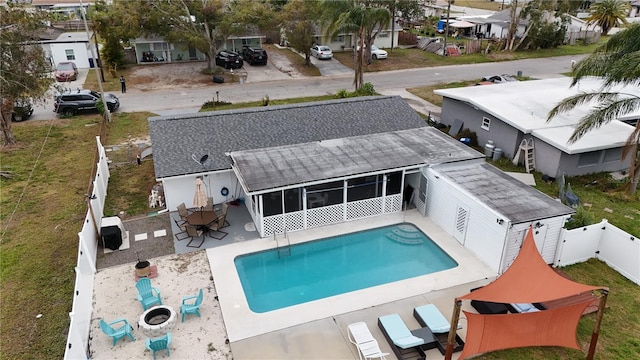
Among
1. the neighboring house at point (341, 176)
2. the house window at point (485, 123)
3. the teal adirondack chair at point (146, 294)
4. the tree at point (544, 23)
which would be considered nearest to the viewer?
the teal adirondack chair at point (146, 294)

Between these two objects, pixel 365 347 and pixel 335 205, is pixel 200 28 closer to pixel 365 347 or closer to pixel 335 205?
pixel 335 205

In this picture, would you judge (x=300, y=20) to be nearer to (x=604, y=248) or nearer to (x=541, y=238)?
(x=541, y=238)

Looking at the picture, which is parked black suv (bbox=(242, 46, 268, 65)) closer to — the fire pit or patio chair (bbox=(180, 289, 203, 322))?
patio chair (bbox=(180, 289, 203, 322))

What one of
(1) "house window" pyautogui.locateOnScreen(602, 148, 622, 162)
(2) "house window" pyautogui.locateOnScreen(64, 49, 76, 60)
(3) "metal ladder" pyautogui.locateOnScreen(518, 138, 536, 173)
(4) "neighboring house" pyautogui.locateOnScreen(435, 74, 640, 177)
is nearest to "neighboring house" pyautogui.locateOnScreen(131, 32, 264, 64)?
(2) "house window" pyautogui.locateOnScreen(64, 49, 76, 60)

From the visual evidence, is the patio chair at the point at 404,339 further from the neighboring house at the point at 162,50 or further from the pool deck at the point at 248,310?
the neighboring house at the point at 162,50

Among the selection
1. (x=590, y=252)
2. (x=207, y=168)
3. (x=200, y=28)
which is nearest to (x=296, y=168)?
(x=207, y=168)

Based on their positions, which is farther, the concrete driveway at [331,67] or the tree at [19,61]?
the concrete driveway at [331,67]

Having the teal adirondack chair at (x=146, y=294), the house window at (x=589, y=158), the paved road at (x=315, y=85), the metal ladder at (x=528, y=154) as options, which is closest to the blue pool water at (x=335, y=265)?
the teal adirondack chair at (x=146, y=294)
